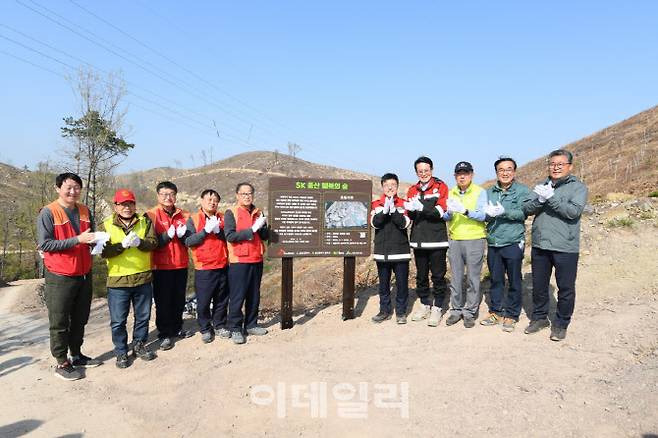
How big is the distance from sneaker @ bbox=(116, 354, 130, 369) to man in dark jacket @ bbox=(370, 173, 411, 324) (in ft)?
12.0

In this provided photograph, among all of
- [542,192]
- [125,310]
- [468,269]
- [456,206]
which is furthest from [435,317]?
[125,310]

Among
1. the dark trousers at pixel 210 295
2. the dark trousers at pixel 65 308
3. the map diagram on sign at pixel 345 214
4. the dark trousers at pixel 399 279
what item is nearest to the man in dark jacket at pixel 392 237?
the dark trousers at pixel 399 279

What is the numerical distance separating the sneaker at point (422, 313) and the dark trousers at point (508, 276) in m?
0.97

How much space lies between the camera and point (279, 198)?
6.53m

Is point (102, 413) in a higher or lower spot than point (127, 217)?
lower

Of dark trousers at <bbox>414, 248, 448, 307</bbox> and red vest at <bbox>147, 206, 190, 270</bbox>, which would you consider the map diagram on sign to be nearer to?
dark trousers at <bbox>414, 248, 448, 307</bbox>

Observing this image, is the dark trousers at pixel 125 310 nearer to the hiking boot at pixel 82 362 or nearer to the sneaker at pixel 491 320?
the hiking boot at pixel 82 362

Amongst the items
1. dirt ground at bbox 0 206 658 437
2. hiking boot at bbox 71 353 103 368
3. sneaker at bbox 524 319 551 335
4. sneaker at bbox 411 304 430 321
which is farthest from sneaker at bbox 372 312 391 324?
hiking boot at bbox 71 353 103 368

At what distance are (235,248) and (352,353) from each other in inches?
85.0

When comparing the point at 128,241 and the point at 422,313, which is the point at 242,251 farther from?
the point at 422,313

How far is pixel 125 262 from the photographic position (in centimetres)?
526

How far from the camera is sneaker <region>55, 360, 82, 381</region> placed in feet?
16.8

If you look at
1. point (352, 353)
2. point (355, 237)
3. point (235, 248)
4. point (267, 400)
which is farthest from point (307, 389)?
point (355, 237)

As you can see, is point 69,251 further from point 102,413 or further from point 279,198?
point 279,198
